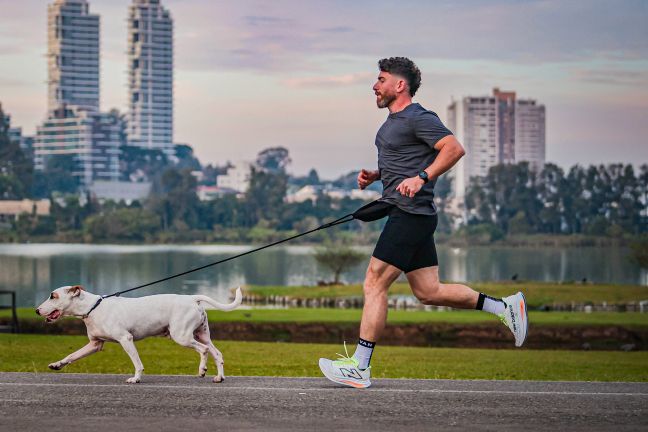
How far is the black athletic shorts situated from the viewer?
9984 mm

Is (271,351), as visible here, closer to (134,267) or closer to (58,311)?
(58,311)

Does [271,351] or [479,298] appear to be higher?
[479,298]

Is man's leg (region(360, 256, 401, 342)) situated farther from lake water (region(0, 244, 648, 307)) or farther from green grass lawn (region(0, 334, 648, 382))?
lake water (region(0, 244, 648, 307))

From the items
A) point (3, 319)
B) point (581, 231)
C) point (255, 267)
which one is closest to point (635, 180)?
point (581, 231)

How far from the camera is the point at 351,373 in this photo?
395 inches

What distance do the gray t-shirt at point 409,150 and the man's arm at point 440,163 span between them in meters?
0.07

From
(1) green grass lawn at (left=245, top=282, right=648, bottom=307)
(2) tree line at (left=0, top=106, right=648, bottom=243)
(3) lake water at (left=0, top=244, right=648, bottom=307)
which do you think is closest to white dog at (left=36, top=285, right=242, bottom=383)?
(1) green grass lawn at (left=245, top=282, right=648, bottom=307)

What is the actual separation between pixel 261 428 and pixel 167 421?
2.06 feet

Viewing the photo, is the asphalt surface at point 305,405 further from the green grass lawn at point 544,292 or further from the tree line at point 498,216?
the tree line at point 498,216

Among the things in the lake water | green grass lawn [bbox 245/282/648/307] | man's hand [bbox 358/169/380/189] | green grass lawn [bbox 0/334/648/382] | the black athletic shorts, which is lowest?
the lake water

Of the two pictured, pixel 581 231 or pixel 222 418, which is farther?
pixel 581 231

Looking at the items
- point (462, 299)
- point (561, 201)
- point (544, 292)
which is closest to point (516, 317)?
point (462, 299)

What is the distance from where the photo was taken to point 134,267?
11306cm

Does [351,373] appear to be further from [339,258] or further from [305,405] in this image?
[339,258]
